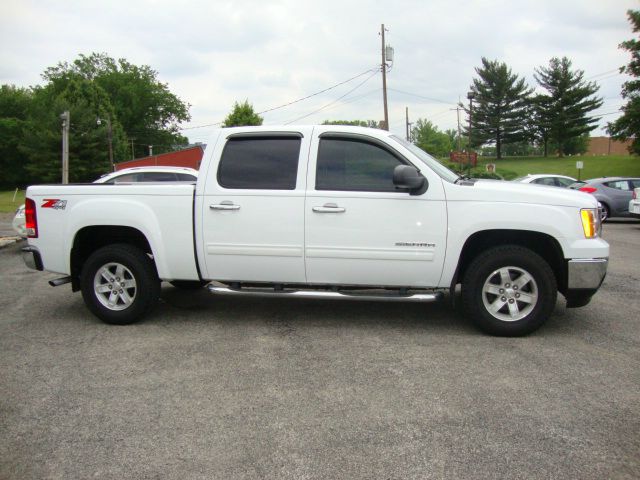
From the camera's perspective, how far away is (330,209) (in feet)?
16.9

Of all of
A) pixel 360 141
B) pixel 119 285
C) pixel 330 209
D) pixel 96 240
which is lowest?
pixel 119 285

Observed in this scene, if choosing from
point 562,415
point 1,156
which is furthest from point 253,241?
point 1,156

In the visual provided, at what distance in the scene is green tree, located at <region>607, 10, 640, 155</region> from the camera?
3459 cm

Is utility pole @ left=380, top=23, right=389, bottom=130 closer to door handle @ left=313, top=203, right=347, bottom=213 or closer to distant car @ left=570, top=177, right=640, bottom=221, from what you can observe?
distant car @ left=570, top=177, right=640, bottom=221

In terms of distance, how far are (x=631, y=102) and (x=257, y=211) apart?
38.5 metres

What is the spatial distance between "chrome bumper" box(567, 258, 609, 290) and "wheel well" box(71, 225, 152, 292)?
413 cm

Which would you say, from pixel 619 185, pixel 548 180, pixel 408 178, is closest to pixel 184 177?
pixel 408 178

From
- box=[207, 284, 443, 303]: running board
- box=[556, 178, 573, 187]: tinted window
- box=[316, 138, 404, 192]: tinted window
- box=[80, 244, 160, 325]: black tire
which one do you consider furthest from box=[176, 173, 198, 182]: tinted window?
box=[556, 178, 573, 187]: tinted window

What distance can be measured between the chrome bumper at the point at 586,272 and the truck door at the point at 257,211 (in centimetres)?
245

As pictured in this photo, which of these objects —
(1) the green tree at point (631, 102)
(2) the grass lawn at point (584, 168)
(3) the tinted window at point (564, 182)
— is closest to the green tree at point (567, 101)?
(2) the grass lawn at point (584, 168)

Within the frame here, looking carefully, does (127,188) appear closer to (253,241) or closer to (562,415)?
(253,241)

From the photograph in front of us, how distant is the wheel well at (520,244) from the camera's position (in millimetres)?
5148

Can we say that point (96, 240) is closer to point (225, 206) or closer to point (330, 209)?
point (225, 206)

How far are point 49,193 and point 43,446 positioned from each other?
3.25m
